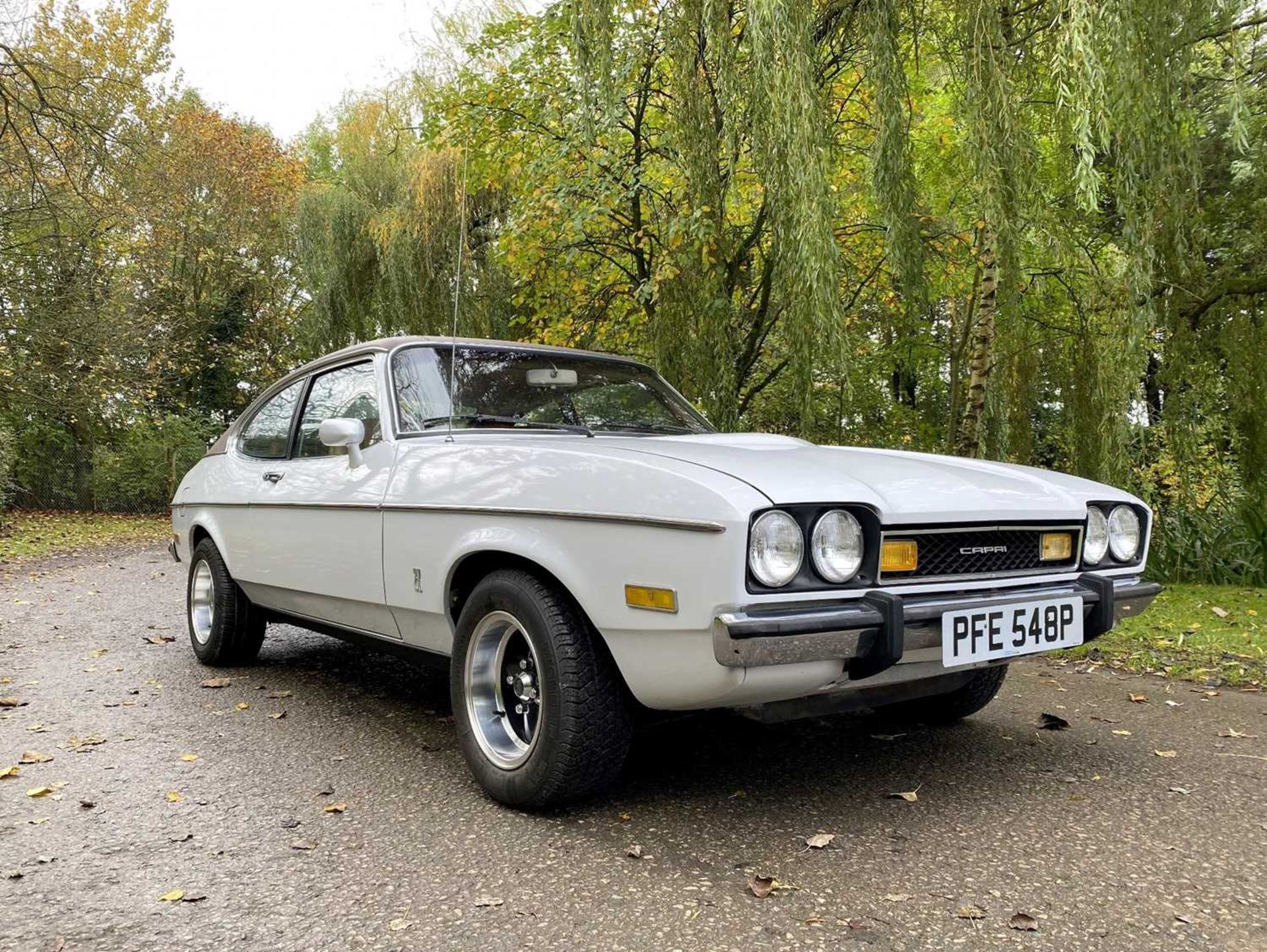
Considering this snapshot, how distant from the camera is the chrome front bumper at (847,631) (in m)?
2.26

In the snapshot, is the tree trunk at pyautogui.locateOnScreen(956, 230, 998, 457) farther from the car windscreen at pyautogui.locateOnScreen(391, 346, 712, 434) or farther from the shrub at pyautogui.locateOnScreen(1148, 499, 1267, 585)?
the car windscreen at pyautogui.locateOnScreen(391, 346, 712, 434)

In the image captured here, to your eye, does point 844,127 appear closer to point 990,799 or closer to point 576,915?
point 990,799

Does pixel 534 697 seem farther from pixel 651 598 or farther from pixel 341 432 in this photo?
pixel 341 432

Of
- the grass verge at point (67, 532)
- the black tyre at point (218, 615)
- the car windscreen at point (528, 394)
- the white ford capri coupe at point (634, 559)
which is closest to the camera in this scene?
the white ford capri coupe at point (634, 559)

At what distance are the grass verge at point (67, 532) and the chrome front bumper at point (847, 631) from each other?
10869 millimetres

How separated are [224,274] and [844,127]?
52.8ft

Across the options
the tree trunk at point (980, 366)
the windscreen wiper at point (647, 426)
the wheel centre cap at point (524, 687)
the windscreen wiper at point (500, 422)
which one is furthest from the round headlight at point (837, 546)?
the tree trunk at point (980, 366)

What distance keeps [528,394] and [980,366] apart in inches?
167

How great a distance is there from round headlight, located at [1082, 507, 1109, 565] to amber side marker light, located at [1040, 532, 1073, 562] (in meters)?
0.09

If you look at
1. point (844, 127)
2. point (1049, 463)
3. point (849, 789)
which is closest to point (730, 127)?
point (844, 127)

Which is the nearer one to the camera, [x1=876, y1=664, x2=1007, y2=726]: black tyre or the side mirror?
the side mirror

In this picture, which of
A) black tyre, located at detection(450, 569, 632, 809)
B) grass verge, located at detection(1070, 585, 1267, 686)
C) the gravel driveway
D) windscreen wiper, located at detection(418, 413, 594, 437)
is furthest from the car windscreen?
grass verge, located at detection(1070, 585, 1267, 686)

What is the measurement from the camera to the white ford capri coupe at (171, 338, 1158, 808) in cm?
237

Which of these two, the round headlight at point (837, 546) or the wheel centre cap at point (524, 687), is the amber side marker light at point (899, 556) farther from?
the wheel centre cap at point (524, 687)
